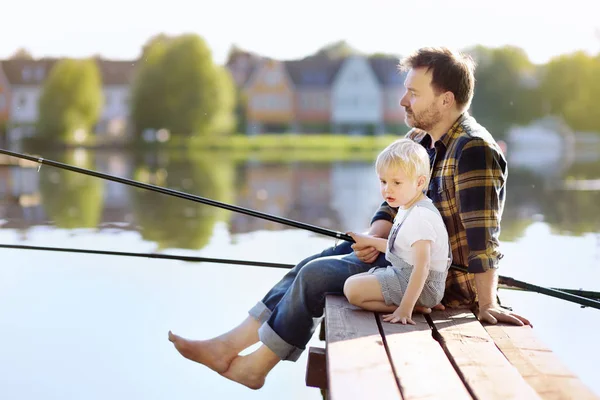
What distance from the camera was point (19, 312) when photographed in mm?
3969

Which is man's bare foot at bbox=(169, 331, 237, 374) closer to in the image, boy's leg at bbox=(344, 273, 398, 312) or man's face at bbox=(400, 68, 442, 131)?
boy's leg at bbox=(344, 273, 398, 312)

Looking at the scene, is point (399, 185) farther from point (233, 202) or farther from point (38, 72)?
point (38, 72)

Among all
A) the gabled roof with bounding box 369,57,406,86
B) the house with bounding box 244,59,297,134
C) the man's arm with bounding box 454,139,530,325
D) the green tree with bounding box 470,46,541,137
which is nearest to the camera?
the man's arm with bounding box 454,139,530,325

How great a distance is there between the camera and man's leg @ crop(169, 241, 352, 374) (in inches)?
98.0

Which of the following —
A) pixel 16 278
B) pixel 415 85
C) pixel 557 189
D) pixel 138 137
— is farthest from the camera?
pixel 138 137

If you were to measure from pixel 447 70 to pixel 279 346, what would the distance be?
0.82 metres

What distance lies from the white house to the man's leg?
29496 millimetres

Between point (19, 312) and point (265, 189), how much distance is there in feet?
29.9

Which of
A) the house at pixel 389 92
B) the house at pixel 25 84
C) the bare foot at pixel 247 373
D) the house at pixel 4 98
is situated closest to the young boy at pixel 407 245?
the bare foot at pixel 247 373

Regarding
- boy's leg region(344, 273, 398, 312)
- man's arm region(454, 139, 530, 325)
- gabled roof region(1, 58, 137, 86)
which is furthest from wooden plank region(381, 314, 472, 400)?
gabled roof region(1, 58, 137, 86)

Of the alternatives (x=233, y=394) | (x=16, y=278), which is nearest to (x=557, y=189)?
(x=16, y=278)

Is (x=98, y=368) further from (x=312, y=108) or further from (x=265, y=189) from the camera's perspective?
(x=312, y=108)

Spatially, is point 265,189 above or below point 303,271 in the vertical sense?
below

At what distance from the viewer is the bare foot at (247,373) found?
2430 mm
